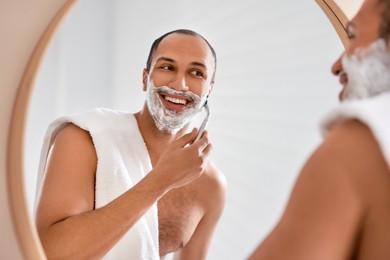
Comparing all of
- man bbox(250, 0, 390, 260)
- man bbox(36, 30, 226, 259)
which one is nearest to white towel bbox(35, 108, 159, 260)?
man bbox(36, 30, 226, 259)

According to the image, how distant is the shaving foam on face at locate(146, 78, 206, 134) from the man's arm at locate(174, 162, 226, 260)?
154mm

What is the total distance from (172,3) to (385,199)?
2.42 feet

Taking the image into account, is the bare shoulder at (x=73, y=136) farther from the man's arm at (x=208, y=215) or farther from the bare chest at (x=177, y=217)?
the man's arm at (x=208, y=215)

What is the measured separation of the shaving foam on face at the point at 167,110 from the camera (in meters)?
0.95

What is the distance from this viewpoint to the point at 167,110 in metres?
0.95

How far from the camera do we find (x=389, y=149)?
13.9 inches

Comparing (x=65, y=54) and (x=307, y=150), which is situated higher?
(x=65, y=54)

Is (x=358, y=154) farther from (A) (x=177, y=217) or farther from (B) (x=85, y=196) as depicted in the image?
(A) (x=177, y=217)

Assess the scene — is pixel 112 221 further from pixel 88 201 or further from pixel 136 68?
pixel 136 68

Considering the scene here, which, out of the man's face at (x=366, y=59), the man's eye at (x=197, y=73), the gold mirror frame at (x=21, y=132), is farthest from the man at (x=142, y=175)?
the man's face at (x=366, y=59)

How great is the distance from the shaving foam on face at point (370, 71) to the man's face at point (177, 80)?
537 millimetres

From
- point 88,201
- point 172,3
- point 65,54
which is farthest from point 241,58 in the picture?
point 88,201

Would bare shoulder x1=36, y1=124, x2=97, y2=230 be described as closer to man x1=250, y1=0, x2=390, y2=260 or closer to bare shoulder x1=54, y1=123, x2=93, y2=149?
bare shoulder x1=54, y1=123, x2=93, y2=149

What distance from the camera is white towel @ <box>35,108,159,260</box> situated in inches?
30.9
